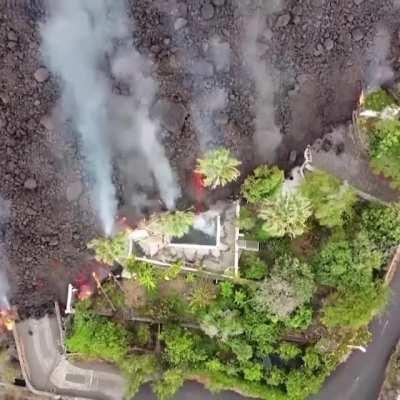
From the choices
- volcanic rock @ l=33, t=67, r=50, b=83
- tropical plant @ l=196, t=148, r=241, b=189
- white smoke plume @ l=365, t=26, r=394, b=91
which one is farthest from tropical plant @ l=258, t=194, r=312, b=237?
volcanic rock @ l=33, t=67, r=50, b=83

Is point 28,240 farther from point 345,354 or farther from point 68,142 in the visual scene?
point 345,354

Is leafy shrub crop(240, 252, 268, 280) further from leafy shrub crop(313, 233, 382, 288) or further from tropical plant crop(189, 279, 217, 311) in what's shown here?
leafy shrub crop(313, 233, 382, 288)

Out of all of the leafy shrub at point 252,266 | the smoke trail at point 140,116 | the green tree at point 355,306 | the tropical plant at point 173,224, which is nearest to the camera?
the green tree at point 355,306

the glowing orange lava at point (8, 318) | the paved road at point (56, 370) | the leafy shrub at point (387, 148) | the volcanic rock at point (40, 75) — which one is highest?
the volcanic rock at point (40, 75)

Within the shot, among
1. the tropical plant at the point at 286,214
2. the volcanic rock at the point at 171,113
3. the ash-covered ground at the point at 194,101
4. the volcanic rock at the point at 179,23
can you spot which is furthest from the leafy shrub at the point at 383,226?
the volcanic rock at the point at 179,23

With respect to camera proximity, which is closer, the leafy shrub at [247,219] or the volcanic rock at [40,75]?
the leafy shrub at [247,219]

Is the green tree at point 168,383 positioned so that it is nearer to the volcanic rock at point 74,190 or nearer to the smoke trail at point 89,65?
the smoke trail at point 89,65

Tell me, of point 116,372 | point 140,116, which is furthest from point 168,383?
point 140,116
